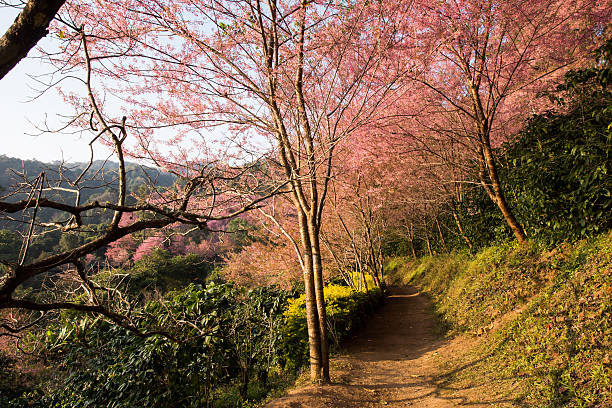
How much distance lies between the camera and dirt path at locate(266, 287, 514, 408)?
402 centimetres

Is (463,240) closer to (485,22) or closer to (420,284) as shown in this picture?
(420,284)

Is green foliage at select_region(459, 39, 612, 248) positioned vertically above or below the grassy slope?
above

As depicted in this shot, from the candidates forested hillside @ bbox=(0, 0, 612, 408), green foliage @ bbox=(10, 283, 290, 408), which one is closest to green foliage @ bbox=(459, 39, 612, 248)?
forested hillside @ bbox=(0, 0, 612, 408)

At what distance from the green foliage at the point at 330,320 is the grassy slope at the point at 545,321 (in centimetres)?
219

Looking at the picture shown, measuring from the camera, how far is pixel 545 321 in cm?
425

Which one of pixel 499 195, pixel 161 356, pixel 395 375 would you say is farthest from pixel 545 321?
pixel 161 356

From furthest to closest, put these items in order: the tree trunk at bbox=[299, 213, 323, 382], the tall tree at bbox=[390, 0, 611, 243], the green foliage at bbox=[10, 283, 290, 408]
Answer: the tall tree at bbox=[390, 0, 611, 243]
the tree trunk at bbox=[299, 213, 323, 382]
the green foliage at bbox=[10, 283, 290, 408]

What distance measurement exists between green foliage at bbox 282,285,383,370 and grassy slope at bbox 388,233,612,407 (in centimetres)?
219

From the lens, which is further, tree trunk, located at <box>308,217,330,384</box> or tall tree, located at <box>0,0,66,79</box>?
tree trunk, located at <box>308,217,330,384</box>

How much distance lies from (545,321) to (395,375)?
241 cm

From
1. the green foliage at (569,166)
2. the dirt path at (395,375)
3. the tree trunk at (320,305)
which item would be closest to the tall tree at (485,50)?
the green foliage at (569,166)

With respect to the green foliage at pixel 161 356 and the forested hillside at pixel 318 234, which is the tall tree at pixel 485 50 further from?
the green foliage at pixel 161 356

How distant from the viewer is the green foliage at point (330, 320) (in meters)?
5.91

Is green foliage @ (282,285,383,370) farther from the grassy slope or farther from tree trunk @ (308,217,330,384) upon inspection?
the grassy slope
